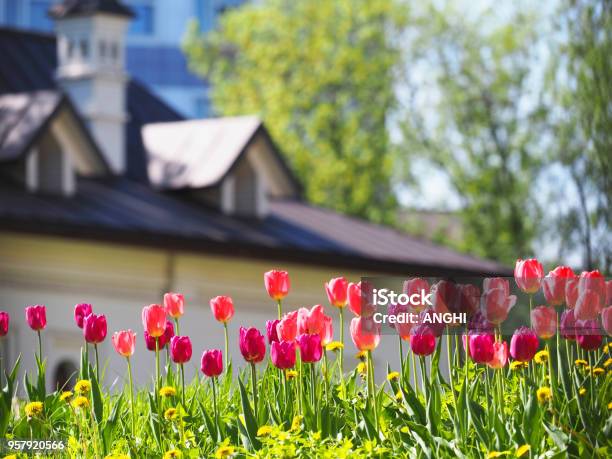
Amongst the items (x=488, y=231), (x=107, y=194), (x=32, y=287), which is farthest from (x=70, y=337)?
(x=488, y=231)

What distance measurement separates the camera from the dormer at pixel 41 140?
63.6 feet

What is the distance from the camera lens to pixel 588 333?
15.9 ft

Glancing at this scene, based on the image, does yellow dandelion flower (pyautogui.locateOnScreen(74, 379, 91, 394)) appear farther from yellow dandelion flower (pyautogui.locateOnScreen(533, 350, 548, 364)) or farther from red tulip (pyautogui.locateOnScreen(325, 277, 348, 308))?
yellow dandelion flower (pyautogui.locateOnScreen(533, 350, 548, 364))

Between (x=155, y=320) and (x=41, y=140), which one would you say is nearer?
(x=155, y=320)

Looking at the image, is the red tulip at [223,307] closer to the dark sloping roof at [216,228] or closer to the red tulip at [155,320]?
the red tulip at [155,320]

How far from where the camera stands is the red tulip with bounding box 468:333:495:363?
182 inches

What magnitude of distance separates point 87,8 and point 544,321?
18761 mm

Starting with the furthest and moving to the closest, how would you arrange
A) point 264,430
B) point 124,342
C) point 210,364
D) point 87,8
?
point 87,8, point 124,342, point 210,364, point 264,430

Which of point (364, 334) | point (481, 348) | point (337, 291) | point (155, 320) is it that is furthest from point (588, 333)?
point (155, 320)

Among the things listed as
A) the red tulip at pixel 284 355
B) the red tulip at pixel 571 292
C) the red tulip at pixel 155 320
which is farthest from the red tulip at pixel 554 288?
the red tulip at pixel 155 320

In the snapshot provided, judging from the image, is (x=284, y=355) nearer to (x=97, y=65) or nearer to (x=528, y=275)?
(x=528, y=275)

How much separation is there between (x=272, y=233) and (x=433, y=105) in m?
15.5

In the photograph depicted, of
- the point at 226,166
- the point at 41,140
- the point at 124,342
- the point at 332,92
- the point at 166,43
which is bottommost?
the point at 124,342

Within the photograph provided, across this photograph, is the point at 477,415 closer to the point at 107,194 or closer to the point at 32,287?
the point at 32,287
